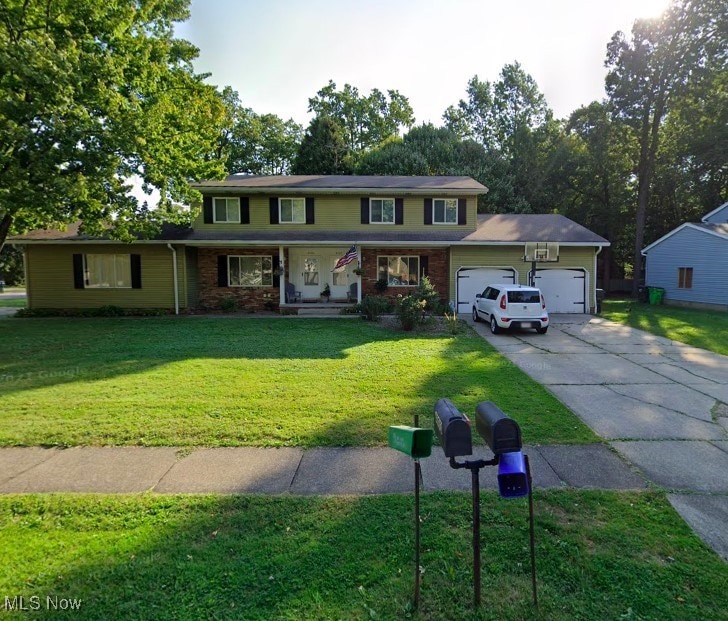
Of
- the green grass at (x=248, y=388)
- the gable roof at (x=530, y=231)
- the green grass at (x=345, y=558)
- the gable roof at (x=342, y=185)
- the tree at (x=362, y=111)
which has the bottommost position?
the green grass at (x=345, y=558)

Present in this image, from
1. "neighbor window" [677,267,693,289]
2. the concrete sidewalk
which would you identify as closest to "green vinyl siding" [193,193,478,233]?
"neighbor window" [677,267,693,289]

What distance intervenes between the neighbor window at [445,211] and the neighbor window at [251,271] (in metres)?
7.51

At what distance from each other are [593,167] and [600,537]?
1286 inches

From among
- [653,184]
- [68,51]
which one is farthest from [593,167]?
[68,51]

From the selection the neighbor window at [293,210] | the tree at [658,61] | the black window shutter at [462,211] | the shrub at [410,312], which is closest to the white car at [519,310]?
the shrub at [410,312]

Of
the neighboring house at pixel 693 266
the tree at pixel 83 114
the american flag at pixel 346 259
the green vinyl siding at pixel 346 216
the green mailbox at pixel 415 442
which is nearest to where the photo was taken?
the green mailbox at pixel 415 442

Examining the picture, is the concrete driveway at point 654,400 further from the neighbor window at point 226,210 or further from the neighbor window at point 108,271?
the neighbor window at point 108,271

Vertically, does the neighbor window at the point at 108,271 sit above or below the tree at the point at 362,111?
below

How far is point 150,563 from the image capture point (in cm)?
274

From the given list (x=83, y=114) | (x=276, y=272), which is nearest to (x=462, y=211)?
(x=276, y=272)

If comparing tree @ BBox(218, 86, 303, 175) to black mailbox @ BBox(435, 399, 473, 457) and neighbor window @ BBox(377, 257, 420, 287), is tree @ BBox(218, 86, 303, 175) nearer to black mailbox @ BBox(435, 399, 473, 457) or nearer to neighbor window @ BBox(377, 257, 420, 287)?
neighbor window @ BBox(377, 257, 420, 287)

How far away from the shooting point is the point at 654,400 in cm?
644

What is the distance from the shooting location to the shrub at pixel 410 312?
12734 mm

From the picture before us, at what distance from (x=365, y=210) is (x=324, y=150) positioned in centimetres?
1496
